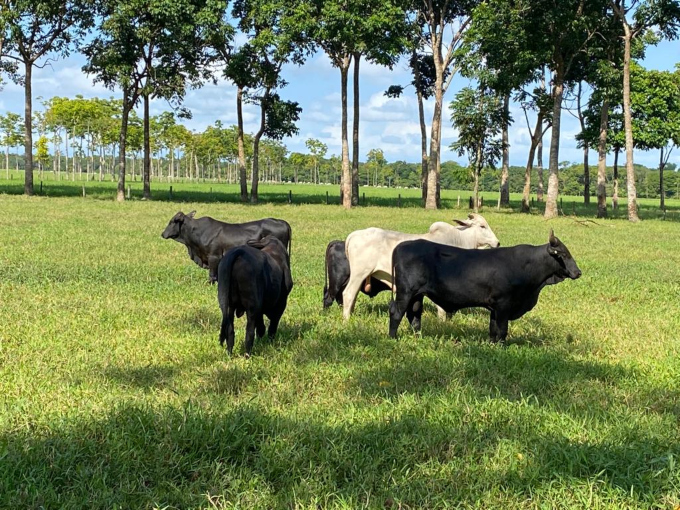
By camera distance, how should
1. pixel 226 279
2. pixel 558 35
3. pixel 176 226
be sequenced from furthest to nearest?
1. pixel 558 35
2. pixel 176 226
3. pixel 226 279

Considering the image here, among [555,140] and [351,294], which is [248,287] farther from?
[555,140]

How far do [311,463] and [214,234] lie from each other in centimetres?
680

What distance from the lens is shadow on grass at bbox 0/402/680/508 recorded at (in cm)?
351

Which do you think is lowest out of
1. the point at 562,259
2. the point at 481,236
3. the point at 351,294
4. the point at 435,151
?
the point at 351,294

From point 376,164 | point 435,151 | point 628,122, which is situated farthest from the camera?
point 376,164

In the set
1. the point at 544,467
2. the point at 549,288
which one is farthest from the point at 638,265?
the point at 544,467

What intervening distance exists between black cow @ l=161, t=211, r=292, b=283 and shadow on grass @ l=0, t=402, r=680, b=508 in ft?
18.5

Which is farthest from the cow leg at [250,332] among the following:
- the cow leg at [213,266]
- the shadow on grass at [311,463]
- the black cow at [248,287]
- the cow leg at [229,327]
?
the cow leg at [213,266]

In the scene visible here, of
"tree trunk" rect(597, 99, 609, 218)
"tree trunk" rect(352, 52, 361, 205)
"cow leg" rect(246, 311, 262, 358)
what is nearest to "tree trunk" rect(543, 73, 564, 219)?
"tree trunk" rect(597, 99, 609, 218)

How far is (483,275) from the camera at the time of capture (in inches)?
263

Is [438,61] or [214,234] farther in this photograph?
[438,61]

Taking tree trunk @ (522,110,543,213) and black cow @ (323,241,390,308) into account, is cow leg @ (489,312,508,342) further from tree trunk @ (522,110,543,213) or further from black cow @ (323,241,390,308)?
tree trunk @ (522,110,543,213)

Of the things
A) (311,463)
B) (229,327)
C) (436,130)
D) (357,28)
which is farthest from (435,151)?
(311,463)

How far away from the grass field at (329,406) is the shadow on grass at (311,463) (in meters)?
0.01
